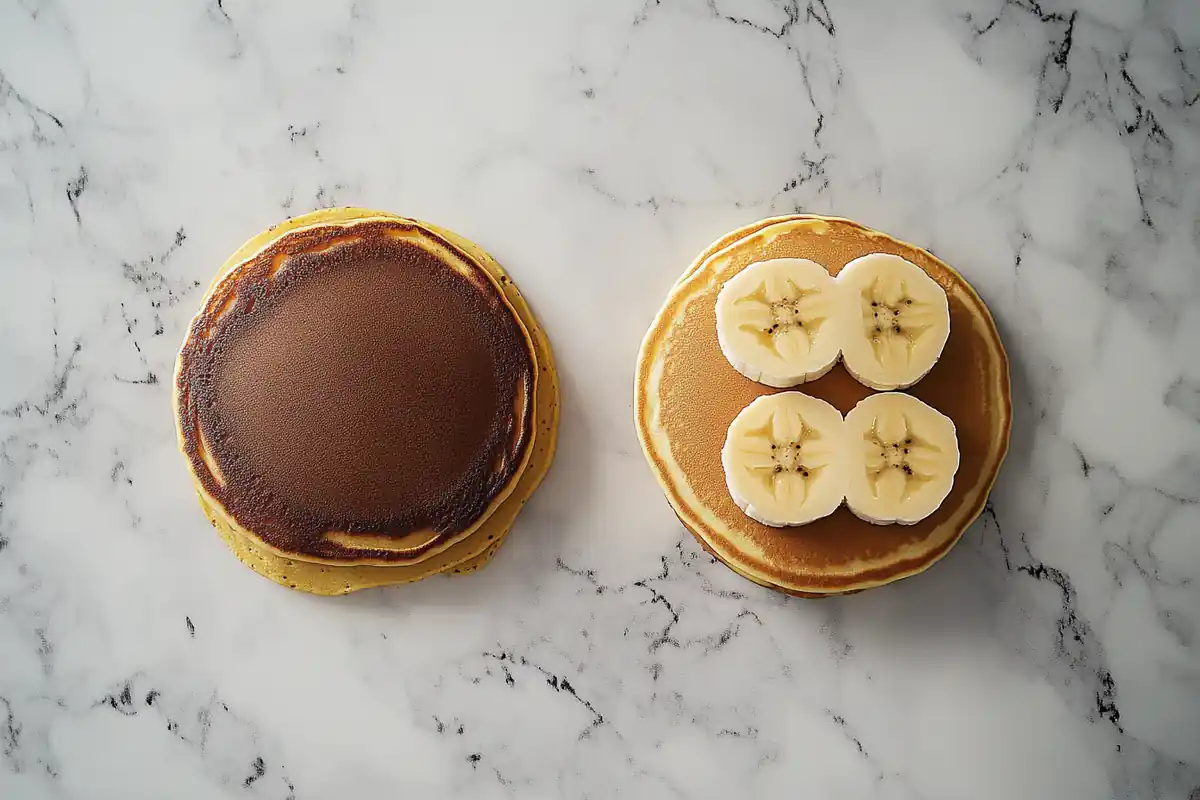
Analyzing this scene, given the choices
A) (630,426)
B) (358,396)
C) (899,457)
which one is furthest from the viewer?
(630,426)

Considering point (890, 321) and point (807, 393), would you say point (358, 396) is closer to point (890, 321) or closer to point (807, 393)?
point (807, 393)

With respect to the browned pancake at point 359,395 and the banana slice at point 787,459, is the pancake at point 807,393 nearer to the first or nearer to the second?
the banana slice at point 787,459

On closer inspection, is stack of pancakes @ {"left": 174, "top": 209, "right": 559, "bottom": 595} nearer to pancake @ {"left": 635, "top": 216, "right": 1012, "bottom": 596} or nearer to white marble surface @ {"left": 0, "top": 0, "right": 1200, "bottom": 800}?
white marble surface @ {"left": 0, "top": 0, "right": 1200, "bottom": 800}

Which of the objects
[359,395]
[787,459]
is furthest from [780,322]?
[359,395]

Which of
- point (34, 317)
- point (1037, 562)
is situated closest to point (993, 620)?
point (1037, 562)

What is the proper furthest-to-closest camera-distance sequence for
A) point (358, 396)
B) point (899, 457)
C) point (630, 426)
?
point (630, 426) → point (358, 396) → point (899, 457)

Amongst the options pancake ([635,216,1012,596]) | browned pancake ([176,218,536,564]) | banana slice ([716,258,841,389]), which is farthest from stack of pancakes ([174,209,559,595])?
banana slice ([716,258,841,389])

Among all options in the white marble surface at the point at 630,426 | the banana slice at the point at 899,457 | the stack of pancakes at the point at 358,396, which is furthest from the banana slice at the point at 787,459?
the stack of pancakes at the point at 358,396
